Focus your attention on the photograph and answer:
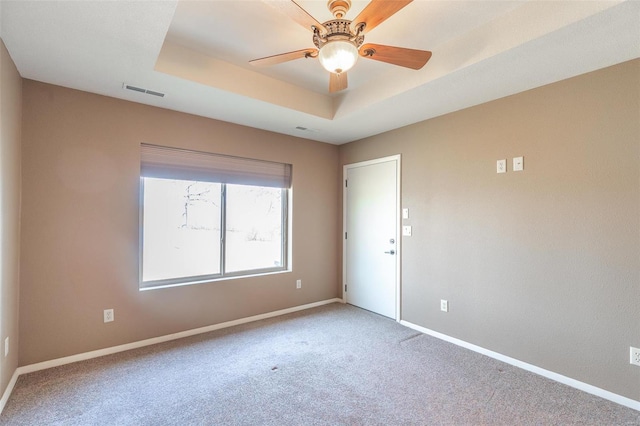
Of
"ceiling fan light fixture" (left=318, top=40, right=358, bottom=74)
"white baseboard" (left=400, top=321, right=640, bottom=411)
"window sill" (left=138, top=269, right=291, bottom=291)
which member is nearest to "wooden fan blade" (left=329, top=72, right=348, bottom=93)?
"ceiling fan light fixture" (left=318, top=40, right=358, bottom=74)

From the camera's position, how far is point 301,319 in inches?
150


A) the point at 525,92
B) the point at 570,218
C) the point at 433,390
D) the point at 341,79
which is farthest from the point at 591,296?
the point at 341,79

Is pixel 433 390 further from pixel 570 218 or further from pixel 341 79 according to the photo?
pixel 341 79

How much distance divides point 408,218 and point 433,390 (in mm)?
1892

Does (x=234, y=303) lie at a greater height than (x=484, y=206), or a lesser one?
lesser

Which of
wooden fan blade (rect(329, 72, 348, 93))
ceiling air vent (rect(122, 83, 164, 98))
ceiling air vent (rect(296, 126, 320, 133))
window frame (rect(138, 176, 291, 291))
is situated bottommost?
window frame (rect(138, 176, 291, 291))

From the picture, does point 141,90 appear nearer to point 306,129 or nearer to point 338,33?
point 306,129

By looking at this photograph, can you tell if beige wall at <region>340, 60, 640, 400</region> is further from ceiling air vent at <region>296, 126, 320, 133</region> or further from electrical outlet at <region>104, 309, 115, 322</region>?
electrical outlet at <region>104, 309, 115, 322</region>

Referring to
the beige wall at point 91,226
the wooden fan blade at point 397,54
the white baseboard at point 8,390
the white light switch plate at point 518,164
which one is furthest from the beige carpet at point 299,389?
the wooden fan blade at point 397,54

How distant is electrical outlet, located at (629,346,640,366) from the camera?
210 cm

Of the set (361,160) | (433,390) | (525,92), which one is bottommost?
(433,390)

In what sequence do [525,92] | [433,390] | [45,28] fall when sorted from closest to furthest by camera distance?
[45,28], [433,390], [525,92]

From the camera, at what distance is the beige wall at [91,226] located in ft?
8.38

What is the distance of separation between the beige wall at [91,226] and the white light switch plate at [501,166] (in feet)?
9.31
